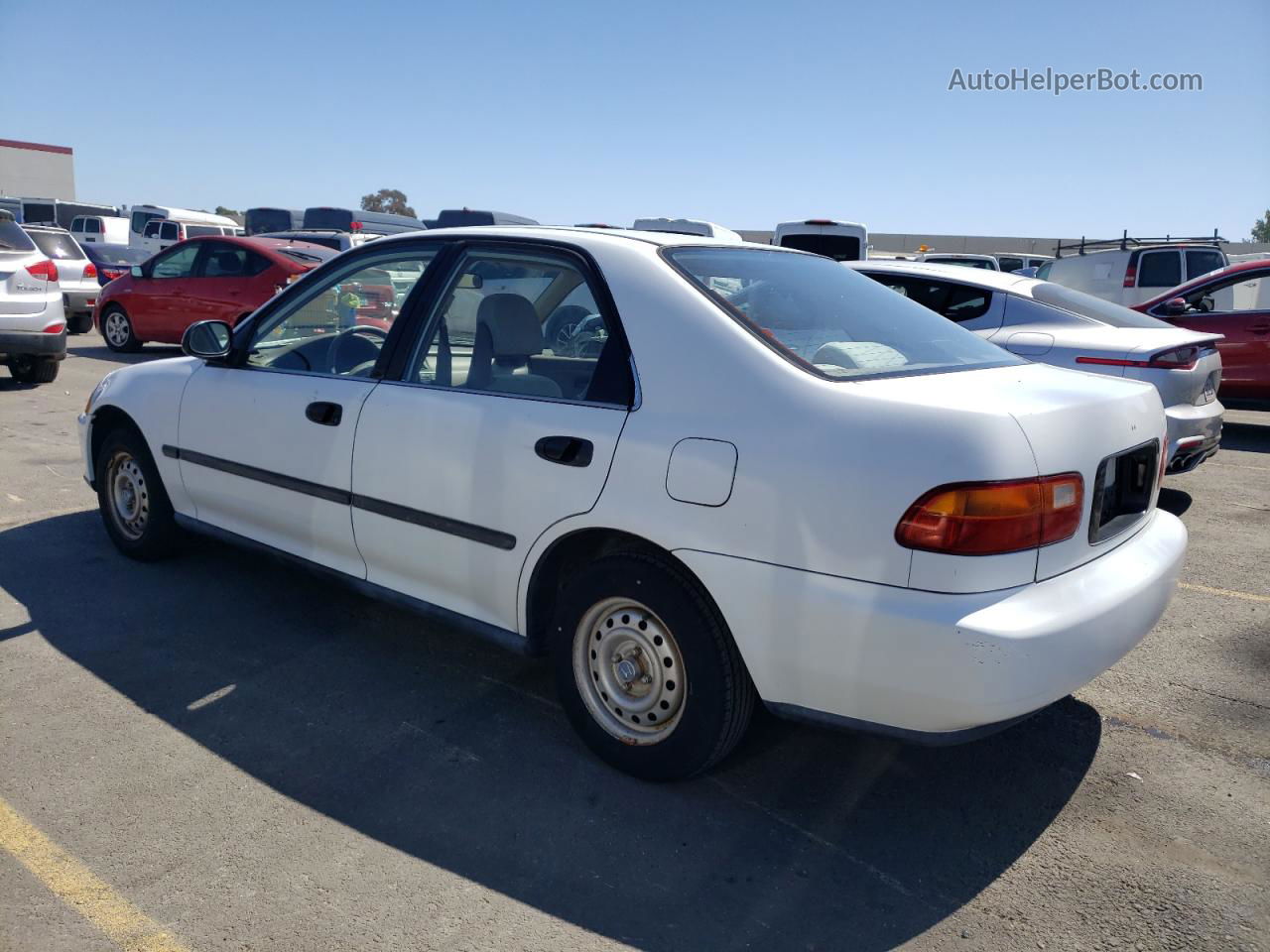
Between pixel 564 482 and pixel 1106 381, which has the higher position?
pixel 1106 381

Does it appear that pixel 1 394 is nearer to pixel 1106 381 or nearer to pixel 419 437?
pixel 419 437

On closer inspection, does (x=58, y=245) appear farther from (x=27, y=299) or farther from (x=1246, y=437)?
(x=1246, y=437)

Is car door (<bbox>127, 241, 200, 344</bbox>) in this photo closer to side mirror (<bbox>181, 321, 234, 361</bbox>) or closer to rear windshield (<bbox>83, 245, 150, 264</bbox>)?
side mirror (<bbox>181, 321, 234, 361</bbox>)

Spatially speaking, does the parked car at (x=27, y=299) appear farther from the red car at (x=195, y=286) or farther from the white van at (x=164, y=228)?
the white van at (x=164, y=228)

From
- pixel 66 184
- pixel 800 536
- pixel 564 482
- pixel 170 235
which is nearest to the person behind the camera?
pixel 800 536

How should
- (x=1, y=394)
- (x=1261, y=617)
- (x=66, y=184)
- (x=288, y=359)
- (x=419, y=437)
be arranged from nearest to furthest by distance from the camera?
(x=419, y=437)
(x=288, y=359)
(x=1261, y=617)
(x=1, y=394)
(x=66, y=184)

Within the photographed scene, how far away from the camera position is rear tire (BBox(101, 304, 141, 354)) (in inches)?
550

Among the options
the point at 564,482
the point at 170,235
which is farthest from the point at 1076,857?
the point at 170,235

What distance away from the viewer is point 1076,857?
2873 millimetres

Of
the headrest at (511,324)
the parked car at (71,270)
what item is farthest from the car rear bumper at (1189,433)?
the parked car at (71,270)

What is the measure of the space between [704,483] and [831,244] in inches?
459

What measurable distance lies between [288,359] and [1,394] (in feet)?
26.0

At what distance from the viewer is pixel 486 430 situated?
11.2 feet

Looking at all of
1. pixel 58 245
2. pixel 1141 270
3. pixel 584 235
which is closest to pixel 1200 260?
pixel 1141 270
